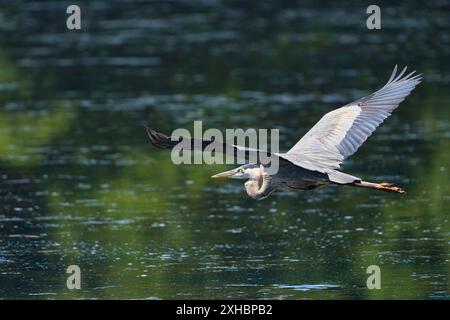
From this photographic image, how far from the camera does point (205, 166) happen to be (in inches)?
671

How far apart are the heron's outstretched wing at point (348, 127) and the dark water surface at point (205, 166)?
110 cm

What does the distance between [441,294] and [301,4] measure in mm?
22006

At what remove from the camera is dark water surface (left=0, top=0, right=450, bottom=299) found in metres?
11.9

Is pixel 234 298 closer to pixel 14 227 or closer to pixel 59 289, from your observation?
pixel 59 289

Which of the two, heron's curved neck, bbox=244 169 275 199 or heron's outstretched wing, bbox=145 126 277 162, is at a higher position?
heron's outstretched wing, bbox=145 126 277 162

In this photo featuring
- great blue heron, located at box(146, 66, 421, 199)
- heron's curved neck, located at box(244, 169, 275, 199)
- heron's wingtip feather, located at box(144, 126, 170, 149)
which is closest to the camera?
heron's wingtip feather, located at box(144, 126, 170, 149)

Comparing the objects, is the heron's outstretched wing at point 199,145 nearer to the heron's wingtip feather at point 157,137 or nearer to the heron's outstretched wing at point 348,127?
the heron's wingtip feather at point 157,137

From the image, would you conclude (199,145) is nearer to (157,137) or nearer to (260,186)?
(157,137)

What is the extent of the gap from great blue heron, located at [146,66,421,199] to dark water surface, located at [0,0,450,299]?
86cm

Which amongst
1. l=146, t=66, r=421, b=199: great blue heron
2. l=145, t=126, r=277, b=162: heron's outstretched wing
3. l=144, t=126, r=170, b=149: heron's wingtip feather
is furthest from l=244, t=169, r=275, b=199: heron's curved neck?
l=144, t=126, r=170, b=149: heron's wingtip feather

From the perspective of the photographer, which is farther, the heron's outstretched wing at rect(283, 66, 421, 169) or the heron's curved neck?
the heron's outstretched wing at rect(283, 66, 421, 169)

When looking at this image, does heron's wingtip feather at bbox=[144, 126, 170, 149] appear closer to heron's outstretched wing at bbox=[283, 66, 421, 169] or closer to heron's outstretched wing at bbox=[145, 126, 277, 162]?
heron's outstretched wing at bbox=[145, 126, 277, 162]

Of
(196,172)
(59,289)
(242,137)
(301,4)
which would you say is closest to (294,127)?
(242,137)

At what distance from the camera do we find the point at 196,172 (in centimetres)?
1664
